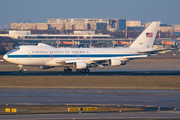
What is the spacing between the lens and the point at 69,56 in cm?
5578

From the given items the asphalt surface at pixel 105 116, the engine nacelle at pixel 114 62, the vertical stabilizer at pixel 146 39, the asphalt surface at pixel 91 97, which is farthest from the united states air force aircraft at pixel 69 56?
the asphalt surface at pixel 105 116

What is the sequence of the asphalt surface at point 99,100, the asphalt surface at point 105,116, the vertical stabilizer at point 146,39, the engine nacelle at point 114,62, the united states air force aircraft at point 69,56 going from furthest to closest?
the vertical stabilizer at point 146,39 → the engine nacelle at point 114,62 → the united states air force aircraft at point 69,56 → the asphalt surface at point 99,100 → the asphalt surface at point 105,116

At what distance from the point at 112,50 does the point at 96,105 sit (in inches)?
1284

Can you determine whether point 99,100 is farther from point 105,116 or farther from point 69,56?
point 69,56

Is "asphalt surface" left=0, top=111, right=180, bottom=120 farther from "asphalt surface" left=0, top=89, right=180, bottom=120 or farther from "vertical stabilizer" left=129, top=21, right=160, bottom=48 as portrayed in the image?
"vertical stabilizer" left=129, top=21, right=160, bottom=48

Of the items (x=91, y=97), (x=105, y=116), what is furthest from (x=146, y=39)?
(x=105, y=116)

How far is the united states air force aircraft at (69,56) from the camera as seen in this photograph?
53844 mm

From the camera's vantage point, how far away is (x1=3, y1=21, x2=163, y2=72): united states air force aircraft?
53.8 meters

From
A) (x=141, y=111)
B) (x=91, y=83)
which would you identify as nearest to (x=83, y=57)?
(x=91, y=83)

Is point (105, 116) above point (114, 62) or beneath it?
beneath

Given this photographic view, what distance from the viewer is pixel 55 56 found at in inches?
2164

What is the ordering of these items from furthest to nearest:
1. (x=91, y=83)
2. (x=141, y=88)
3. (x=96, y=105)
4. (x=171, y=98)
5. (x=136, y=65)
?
(x=136, y=65) → (x=91, y=83) → (x=141, y=88) → (x=171, y=98) → (x=96, y=105)

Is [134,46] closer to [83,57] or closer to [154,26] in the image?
[154,26]

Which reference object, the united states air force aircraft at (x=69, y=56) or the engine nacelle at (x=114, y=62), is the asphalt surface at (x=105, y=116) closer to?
the united states air force aircraft at (x=69, y=56)
